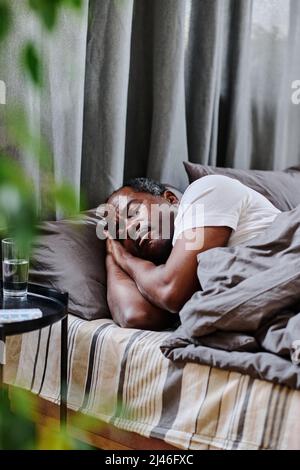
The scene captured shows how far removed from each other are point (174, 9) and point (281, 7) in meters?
0.63

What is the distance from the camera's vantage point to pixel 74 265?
1.69 m

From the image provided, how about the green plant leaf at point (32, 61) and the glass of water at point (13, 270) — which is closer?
the green plant leaf at point (32, 61)

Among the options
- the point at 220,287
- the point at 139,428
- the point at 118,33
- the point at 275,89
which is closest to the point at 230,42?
the point at 275,89

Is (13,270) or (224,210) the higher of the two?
(224,210)

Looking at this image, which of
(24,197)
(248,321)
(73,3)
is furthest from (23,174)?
(248,321)

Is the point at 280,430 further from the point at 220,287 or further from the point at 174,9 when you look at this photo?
the point at 174,9

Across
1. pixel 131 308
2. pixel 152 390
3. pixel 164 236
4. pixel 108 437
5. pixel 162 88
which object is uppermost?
pixel 162 88

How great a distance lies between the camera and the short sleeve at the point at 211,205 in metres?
1.61

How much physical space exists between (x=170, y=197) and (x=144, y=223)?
19 cm

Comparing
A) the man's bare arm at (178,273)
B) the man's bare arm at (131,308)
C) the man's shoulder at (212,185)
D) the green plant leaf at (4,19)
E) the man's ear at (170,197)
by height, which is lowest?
the man's bare arm at (131,308)

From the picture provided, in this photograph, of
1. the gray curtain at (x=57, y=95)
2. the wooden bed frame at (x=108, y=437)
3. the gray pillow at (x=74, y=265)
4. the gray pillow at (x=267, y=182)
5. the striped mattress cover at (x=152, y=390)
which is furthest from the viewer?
the gray pillow at (x=267, y=182)

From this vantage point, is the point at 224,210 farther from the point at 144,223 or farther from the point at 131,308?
the point at 131,308

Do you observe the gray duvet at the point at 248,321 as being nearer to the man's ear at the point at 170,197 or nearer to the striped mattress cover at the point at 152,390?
the striped mattress cover at the point at 152,390

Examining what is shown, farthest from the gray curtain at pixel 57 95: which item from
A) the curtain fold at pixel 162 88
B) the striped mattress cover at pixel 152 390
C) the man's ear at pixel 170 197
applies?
the striped mattress cover at pixel 152 390
